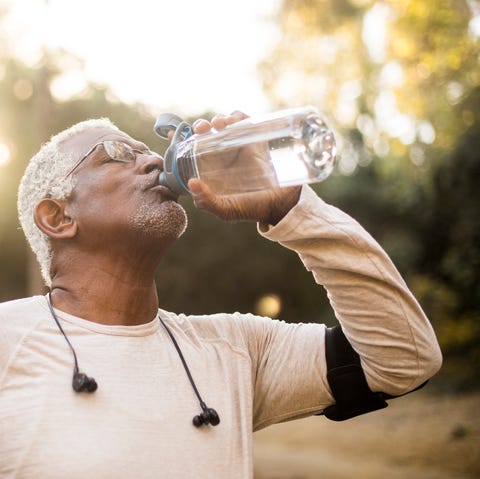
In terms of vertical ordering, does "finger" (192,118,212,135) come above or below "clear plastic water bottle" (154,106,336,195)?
above

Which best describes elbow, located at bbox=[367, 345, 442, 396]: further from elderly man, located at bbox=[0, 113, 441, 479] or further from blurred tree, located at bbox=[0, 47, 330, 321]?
blurred tree, located at bbox=[0, 47, 330, 321]

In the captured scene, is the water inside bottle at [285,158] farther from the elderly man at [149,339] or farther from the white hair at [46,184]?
the white hair at [46,184]

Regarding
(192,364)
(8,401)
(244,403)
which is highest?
(8,401)

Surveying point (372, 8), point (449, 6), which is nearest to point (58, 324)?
point (449, 6)

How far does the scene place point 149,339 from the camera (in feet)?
7.63

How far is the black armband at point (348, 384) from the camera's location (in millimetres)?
2352

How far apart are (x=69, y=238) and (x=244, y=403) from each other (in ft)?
2.77

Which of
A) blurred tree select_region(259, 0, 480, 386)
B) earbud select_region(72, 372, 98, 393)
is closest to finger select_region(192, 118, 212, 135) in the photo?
earbud select_region(72, 372, 98, 393)

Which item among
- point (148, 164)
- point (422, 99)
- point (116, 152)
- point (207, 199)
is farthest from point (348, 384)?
point (422, 99)

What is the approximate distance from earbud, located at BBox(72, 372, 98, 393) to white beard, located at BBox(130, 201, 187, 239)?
1.86 ft

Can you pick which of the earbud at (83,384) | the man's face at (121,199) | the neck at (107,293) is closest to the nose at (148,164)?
the man's face at (121,199)

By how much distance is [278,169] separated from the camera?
2.39 m

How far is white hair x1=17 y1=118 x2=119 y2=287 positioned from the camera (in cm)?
265

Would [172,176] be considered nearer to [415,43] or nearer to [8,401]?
[8,401]
